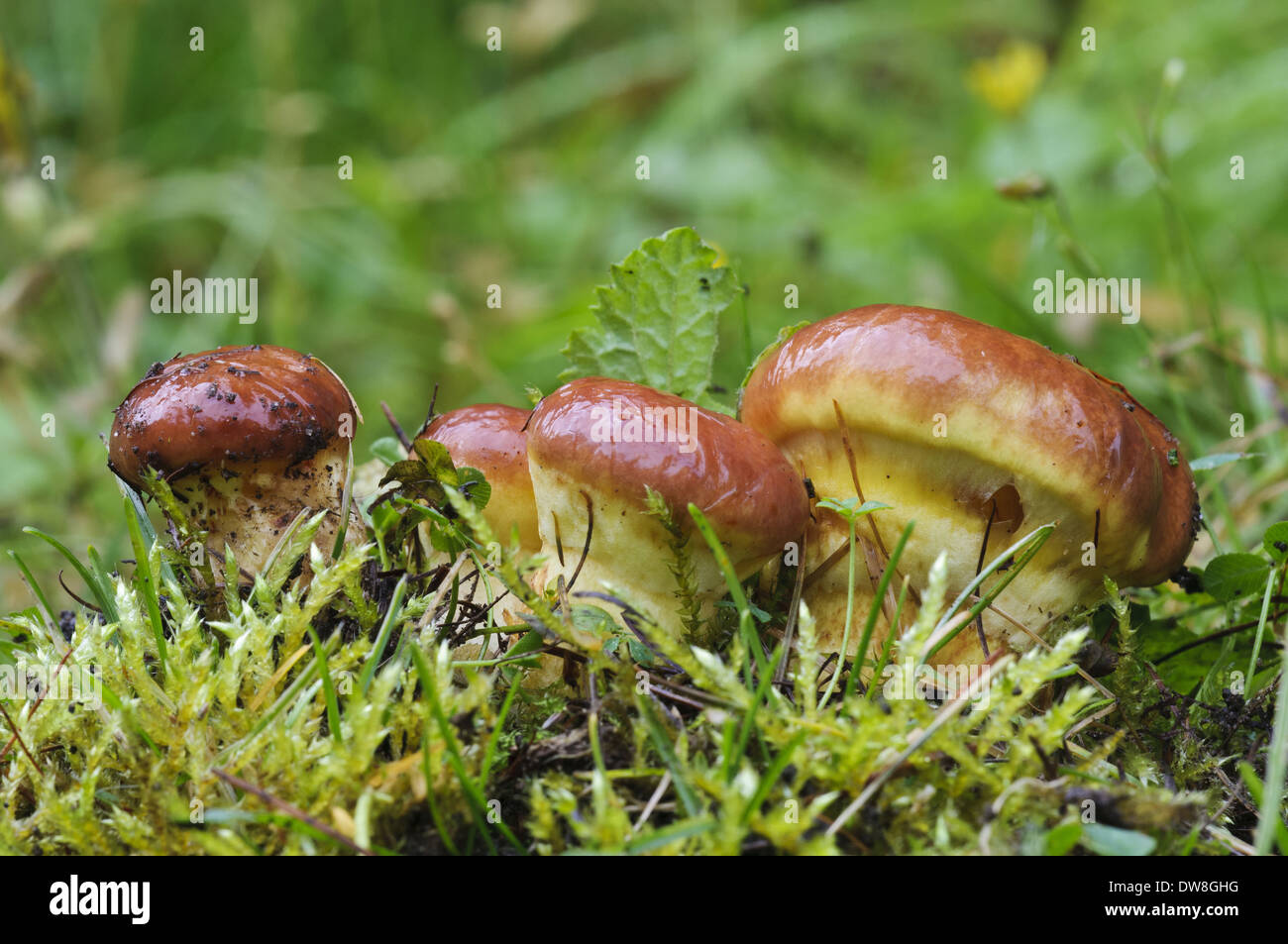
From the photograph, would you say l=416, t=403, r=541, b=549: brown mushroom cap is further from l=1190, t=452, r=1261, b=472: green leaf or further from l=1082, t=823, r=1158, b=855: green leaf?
l=1190, t=452, r=1261, b=472: green leaf

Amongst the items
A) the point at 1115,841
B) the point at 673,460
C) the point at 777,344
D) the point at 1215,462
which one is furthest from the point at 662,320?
the point at 1115,841

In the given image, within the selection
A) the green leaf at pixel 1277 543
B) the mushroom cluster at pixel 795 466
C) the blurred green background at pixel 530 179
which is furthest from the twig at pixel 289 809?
the blurred green background at pixel 530 179

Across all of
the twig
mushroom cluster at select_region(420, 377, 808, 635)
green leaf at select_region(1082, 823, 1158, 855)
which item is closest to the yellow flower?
mushroom cluster at select_region(420, 377, 808, 635)

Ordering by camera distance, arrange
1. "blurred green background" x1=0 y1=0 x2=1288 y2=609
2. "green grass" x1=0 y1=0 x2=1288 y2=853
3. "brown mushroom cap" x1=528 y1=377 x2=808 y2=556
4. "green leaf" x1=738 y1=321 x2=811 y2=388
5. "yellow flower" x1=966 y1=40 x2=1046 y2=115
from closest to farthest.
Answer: "green grass" x1=0 y1=0 x2=1288 y2=853 → "brown mushroom cap" x1=528 y1=377 x2=808 y2=556 → "green leaf" x1=738 y1=321 x2=811 y2=388 → "blurred green background" x1=0 y1=0 x2=1288 y2=609 → "yellow flower" x1=966 y1=40 x2=1046 y2=115

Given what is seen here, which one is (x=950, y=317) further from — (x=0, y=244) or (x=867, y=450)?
(x=0, y=244)

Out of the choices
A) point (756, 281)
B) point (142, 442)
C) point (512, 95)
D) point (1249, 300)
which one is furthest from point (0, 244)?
point (1249, 300)

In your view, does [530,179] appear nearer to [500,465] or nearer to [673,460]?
[500,465]

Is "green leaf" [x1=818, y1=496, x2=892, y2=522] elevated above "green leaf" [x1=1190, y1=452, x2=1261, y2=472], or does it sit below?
below
